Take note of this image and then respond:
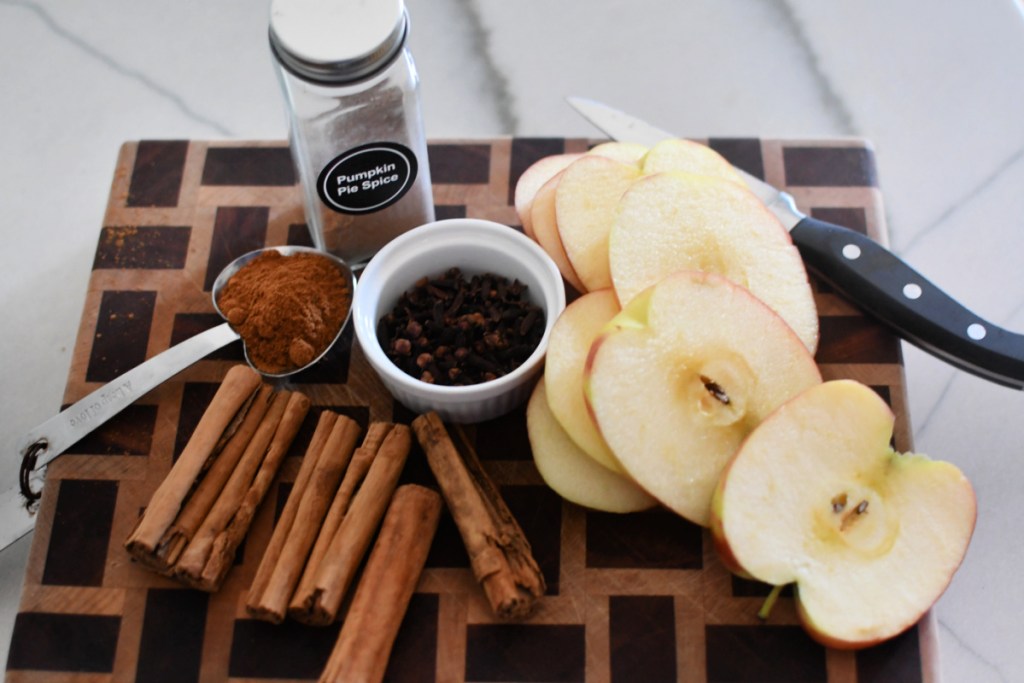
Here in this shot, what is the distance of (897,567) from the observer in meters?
1.24

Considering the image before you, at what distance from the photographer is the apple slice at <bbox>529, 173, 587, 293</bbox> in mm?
1440

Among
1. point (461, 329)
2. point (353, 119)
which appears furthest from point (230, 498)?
point (353, 119)

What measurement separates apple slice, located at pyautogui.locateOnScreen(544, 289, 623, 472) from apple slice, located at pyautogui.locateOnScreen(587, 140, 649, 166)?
0.28 m

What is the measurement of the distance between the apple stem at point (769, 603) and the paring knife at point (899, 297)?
403mm

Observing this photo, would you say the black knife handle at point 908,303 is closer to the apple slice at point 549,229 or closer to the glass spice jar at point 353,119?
the apple slice at point 549,229

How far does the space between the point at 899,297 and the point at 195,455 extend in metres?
0.92

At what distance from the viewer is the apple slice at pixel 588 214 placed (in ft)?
4.60

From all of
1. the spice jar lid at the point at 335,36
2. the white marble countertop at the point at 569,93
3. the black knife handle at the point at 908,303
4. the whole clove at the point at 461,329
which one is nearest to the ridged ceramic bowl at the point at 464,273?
the whole clove at the point at 461,329

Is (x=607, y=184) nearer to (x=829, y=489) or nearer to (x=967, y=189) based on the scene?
(x=829, y=489)

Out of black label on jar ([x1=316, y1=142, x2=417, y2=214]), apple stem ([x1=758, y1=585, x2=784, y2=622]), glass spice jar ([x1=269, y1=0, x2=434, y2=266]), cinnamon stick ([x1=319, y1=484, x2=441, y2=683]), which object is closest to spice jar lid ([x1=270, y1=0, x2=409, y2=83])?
glass spice jar ([x1=269, y1=0, x2=434, y2=266])

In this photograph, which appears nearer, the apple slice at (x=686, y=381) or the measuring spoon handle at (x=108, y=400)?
the apple slice at (x=686, y=381)

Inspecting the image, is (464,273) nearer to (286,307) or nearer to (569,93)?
(286,307)

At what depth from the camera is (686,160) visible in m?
1.47

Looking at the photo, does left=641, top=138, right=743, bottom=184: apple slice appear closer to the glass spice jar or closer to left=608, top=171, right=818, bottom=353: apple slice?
left=608, top=171, right=818, bottom=353: apple slice
